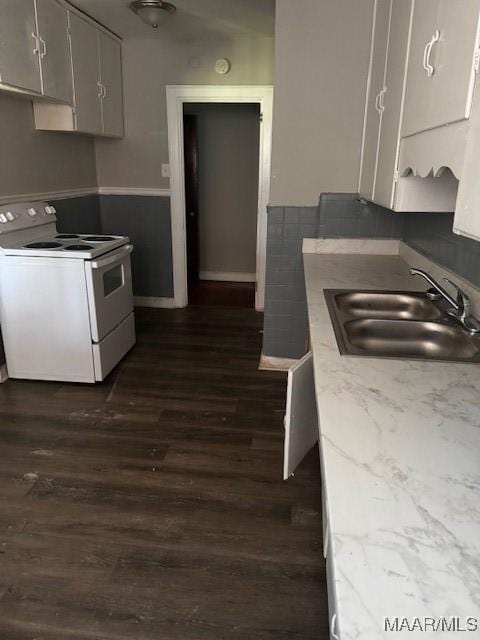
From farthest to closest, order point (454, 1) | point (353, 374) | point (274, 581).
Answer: point (274, 581), point (353, 374), point (454, 1)

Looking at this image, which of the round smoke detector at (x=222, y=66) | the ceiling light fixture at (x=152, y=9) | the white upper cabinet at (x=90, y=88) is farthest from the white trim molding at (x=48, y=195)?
the round smoke detector at (x=222, y=66)

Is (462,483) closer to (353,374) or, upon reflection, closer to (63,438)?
(353,374)

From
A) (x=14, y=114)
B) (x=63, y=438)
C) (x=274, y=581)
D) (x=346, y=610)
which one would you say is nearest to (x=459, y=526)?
(x=346, y=610)

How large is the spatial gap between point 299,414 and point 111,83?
341 cm

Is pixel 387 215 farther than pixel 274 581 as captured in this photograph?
Yes

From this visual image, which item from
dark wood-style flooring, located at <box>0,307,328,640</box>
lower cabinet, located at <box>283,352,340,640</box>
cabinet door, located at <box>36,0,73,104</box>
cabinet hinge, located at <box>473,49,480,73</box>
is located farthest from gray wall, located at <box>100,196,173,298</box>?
cabinet hinge, located at <box>473,49,480,73</box>

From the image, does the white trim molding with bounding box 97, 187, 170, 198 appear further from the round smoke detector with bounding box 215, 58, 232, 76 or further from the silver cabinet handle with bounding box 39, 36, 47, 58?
the silver cabinet handle with bounding box 39, 36, 47, 58

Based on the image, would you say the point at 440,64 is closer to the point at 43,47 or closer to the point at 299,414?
the point at 299,414

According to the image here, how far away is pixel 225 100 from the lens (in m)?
3.95

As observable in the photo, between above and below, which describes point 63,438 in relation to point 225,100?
below

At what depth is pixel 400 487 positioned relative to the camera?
2.58 feet

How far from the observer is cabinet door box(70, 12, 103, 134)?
3.14 meters

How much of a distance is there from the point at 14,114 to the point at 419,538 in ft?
→ 10.8

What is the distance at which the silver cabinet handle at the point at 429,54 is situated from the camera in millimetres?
1176
